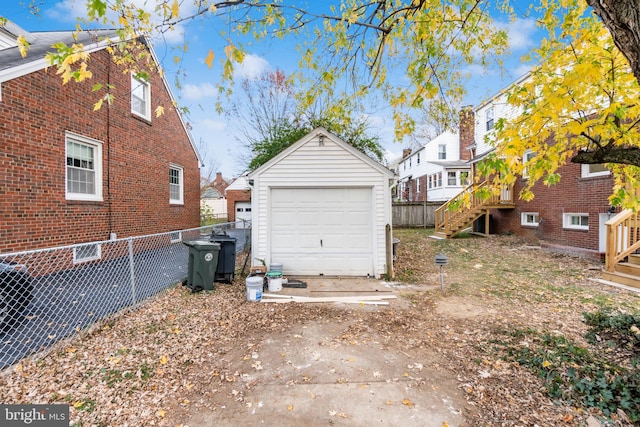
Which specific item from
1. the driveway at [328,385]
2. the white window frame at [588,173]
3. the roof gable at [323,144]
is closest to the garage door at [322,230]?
the roof gable at [323,144]

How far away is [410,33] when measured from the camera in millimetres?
4898

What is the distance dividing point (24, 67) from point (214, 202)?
31692mm

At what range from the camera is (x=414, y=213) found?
20.7 metres

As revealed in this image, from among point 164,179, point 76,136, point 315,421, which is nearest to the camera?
point 315,421

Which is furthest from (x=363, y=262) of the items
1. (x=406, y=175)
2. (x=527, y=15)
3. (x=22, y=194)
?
(x=406, y=175)

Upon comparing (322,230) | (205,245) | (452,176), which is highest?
(452,176)

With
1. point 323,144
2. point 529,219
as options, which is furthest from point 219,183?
point 323,144

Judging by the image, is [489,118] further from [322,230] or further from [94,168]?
[94,168]

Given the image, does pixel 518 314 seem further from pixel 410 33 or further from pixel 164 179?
pixel 164 179

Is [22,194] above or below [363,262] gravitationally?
above

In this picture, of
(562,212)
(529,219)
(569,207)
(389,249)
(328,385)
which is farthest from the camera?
(529,219)

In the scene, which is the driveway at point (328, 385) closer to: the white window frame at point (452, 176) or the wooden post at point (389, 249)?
the wooden post at point (389, 249)

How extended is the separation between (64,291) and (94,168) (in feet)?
13.0

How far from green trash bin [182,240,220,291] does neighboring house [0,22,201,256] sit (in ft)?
9.60
